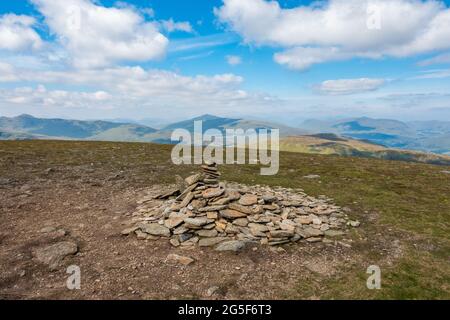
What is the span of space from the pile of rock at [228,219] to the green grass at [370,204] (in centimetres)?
235

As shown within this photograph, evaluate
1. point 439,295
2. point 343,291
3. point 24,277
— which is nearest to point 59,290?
point 24,277

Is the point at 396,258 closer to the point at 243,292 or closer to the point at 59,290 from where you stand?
the point at 243,292

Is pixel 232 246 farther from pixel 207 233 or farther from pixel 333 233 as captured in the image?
pixel 333 233

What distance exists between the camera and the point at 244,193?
745 inches

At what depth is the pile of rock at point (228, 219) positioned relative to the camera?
1503 centimetres

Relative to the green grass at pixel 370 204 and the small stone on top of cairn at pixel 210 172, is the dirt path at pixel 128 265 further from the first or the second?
the small stone on top of cairn at pixel 210 172

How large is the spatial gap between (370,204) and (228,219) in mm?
11219

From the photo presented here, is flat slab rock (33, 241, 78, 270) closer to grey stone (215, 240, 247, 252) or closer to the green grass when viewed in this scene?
grey stone (215, 240, 247, 252)

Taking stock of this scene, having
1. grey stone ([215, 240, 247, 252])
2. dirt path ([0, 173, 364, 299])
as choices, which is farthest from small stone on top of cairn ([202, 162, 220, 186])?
grey stone ([215, 240, 247, 252])

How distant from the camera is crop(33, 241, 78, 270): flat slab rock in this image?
12836mm

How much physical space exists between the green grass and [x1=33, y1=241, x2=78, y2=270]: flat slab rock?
31.1 ft

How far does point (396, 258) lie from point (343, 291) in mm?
4194

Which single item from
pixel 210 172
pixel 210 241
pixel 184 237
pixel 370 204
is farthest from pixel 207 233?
pixel 370 204

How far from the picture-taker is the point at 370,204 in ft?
70.8
